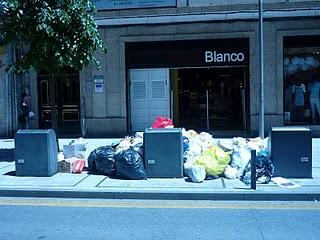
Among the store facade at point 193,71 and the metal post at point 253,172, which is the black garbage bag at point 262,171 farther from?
the store facade at point 193,71

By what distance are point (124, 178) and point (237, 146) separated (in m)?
2.31

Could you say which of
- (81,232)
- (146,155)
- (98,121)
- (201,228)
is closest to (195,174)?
(146,155)

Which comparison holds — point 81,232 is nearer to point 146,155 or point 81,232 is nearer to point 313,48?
point 146,155

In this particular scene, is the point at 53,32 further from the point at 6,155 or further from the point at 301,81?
the point at 301,81

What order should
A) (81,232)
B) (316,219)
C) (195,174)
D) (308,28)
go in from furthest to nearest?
(308,28) < (195,174) < (316,219) < (81,232)

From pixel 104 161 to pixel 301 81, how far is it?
9212 millimetres

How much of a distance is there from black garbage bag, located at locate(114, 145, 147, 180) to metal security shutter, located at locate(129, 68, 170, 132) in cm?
790

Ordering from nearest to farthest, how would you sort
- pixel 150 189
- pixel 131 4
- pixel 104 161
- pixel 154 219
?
pixel 154 219 → pixel 150 189 → pixel 104 161 → pixel 131 4

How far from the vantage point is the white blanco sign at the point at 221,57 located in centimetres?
1659

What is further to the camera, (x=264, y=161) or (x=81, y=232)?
(x=264, y=161)

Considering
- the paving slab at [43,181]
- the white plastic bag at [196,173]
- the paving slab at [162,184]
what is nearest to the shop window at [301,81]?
the white plastic bag at [196,173]

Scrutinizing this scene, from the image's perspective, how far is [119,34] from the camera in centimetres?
1691

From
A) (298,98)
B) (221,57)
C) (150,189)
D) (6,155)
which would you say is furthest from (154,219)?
(298,98)

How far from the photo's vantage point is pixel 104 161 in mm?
9852
